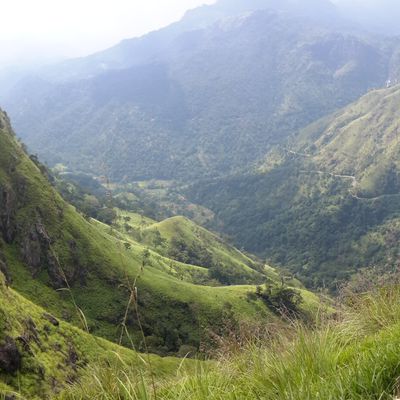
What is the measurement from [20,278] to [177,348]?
28.8m

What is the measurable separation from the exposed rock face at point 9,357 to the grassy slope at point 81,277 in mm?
33240

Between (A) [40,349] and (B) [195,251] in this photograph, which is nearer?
(A) [40,349]

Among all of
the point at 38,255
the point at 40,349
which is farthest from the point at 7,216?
the point at 40,349

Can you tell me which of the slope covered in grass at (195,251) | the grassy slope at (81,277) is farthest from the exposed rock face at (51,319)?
the slope covered in grass at (195,251)

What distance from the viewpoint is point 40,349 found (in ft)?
153

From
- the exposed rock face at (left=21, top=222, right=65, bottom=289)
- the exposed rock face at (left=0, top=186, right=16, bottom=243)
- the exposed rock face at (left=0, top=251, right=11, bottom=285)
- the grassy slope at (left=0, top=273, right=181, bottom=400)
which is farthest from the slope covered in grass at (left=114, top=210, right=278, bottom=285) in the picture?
the grassy slope at (left=0, top=273, right=181, bottom=400)

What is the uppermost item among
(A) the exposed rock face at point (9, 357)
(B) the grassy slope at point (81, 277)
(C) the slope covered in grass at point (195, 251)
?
(A) the exposed rock face at point (9, 357)

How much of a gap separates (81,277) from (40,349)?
125ft

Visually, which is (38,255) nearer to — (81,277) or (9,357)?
(81,277)

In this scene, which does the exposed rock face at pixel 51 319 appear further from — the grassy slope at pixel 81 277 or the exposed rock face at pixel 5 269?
the exposed rock face at pixel 5 269

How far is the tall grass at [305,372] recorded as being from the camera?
5.45 m

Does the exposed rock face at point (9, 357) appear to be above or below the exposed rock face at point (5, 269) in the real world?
above

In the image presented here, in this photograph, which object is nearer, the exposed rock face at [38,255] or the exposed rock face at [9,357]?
the exposed rock face at [9,357]

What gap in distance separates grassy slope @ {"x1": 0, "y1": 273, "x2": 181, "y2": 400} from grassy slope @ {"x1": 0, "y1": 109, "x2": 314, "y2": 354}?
14.8 meters
